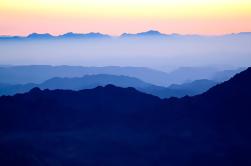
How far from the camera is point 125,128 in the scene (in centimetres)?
9562

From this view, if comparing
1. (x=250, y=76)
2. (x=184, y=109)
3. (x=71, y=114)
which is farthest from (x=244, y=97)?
(x=71, y=114)

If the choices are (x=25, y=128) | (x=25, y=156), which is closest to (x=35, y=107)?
(x=25, y=128)

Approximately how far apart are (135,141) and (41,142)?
801 inches

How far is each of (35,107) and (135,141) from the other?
2924 centimetres

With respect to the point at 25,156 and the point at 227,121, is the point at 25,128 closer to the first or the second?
the point at 25,156

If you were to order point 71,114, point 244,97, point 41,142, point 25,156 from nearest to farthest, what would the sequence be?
point 25,156 < point 41,142 < point 244,97 < point 71,114

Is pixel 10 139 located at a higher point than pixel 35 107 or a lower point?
lower

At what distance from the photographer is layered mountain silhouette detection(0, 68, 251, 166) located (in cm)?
8069

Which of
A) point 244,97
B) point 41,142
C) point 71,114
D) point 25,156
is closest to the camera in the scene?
point 25,156

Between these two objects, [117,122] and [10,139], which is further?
[117,122]

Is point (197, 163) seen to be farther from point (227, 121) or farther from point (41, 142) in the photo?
point (41, 142)

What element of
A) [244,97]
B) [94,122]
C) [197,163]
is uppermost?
[244,97]

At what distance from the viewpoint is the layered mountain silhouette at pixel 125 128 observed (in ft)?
265

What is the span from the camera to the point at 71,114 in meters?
101
